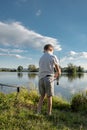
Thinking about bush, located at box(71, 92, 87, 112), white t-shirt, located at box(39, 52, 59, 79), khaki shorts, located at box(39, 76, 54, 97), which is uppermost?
white t-shirt, located at box(39, 52, 59, 79)

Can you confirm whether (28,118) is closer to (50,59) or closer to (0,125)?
(0,125)

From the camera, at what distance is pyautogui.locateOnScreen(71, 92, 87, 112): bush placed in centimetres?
855

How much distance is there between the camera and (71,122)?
598 centimetres

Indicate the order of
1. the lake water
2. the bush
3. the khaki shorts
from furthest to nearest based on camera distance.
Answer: the lake water
the bush
the khaki shorts

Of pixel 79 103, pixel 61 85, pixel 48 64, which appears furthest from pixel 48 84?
pixel 61 85

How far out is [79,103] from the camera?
8852 mm

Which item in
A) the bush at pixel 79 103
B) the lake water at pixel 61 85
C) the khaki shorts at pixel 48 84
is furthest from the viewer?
the lake water at pixel 61 85

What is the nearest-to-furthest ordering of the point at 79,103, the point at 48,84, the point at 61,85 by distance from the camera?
the point at 48,84, the point at 79,103, the point at 61,85

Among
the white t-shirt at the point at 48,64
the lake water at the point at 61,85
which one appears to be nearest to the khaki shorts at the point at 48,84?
the white t-shirt at the point at 48,64

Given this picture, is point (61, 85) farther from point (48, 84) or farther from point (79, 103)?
point (48, 84)

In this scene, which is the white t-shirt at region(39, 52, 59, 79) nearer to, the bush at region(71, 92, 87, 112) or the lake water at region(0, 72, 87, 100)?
the bush at region(71, 92, 87, 112)

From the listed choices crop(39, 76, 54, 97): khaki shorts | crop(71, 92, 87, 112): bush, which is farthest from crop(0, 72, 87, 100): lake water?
crop(39, 76, 54, 97): khaki shorts

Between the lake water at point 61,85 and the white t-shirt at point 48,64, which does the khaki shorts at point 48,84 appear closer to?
the white t-shirt at point 48,64

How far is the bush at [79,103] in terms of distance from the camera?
8.55m
